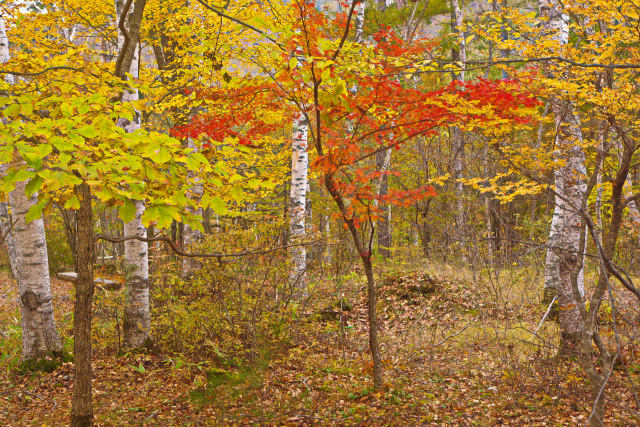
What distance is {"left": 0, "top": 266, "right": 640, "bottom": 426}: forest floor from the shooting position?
433cm

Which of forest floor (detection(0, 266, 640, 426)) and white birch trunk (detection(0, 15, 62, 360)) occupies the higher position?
white birch trunk (detection(0, 15, 62, 360))

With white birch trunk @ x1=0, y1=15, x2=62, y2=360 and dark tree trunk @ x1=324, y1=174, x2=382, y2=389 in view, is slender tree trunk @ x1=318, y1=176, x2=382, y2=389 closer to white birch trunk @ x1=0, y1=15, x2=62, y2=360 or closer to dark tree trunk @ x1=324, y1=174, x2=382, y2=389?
dark tree trunk @ x1=324, y1=174, x2=382, y2=389

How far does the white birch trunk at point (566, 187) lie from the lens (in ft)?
16.2

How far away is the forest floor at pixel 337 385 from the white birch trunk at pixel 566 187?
0.47 meters

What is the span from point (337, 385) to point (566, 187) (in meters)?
3.54

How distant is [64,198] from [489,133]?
4.87 m

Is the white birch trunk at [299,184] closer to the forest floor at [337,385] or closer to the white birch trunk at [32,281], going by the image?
the forest floor at [337,385]

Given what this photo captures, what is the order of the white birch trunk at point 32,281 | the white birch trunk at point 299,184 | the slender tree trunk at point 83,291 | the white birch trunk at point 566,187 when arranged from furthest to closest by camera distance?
the white birch trunk at point 299,184 → the white birch trunk at point 32,281 → the white birch trunk at point 566,187 → the slender tree trunk at point 83,291

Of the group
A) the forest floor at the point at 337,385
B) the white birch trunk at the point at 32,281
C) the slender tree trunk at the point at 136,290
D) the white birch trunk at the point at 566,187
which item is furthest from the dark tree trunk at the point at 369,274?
the white birch trunk at the point at 32,281

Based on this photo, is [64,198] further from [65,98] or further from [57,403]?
[57,403]

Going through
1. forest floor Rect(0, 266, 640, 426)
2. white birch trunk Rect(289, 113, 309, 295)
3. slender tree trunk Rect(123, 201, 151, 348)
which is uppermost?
white birch trunk Rect(289, 113, 309, 295)

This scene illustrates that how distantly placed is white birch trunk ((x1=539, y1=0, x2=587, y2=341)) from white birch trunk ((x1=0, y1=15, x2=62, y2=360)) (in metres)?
5.72

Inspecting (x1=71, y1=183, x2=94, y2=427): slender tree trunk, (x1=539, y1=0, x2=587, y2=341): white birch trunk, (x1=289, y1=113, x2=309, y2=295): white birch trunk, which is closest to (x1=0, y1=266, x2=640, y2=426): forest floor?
(x1=539, y1=0, x2=587, y2=341): white birch trunk

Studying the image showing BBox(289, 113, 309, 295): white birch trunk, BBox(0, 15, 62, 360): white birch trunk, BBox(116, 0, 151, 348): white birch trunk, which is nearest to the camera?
BBox(0, 15, 62, 360): white birch trunk
